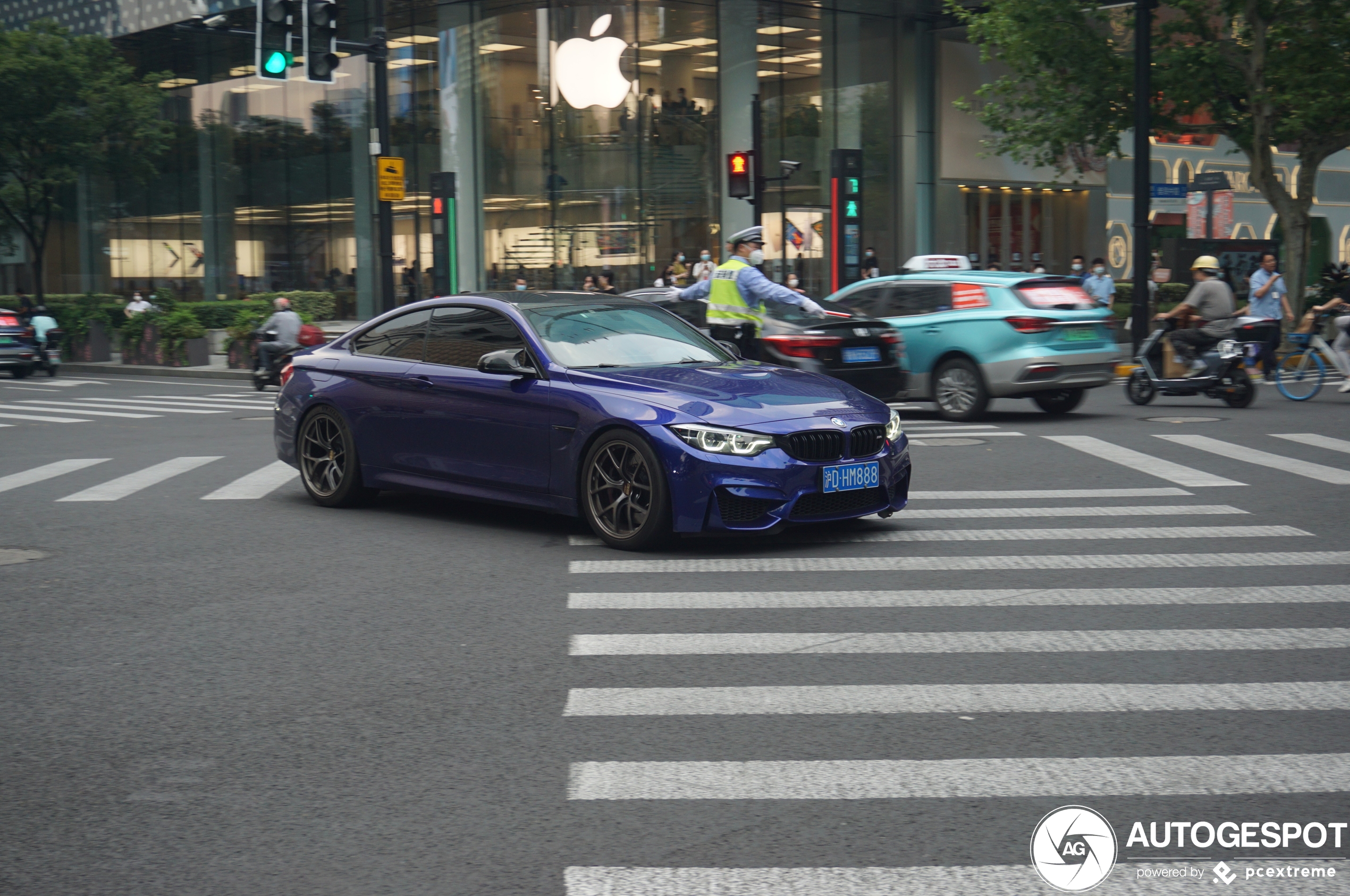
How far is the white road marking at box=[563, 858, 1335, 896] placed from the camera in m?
3.62

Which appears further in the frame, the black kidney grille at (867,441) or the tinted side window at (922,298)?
the tinted side window at (922,298)

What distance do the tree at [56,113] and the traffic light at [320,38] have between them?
23.1 meters

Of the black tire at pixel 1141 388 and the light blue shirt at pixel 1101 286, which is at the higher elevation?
the light blue shirt at pixel 1101 286

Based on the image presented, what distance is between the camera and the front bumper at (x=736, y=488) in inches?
320

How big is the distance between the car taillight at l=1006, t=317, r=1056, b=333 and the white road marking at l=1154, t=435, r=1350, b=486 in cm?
199

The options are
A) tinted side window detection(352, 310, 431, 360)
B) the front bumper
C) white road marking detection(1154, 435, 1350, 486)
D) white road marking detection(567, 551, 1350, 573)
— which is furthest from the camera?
white road marking detection(1154, 435, 1350, 486)

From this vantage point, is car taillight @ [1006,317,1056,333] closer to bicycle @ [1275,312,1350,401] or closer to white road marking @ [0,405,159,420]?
bicycle @ [1275,312,1350,401]

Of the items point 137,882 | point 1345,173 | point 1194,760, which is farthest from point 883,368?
point 1345,173

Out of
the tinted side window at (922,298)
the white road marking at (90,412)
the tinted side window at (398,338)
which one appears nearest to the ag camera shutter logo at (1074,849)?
the tinted side window at (398,338)

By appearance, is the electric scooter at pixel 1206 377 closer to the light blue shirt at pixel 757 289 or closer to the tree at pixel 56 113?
the light blue shirt at pixel 757 289

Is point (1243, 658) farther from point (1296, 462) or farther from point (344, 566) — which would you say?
point (1296, 462)

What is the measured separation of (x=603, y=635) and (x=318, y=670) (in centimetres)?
124

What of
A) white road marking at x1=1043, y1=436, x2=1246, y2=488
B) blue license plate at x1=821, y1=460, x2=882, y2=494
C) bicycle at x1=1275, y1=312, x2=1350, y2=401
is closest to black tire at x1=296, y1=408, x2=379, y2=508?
blue license plate at x1=821, y1=460, x2=882, y2=494

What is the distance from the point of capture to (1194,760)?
460 centimetres
